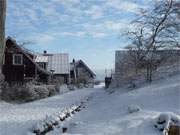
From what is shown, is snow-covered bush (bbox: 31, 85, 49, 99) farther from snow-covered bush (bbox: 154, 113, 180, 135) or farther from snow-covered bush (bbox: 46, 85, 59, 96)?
snow-covered bush (bbox: 154, 113, 180, 135)

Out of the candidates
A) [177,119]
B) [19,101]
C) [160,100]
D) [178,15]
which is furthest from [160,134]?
[19,101]

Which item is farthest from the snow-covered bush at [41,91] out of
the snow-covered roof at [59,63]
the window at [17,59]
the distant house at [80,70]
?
the distant house at [80,70]

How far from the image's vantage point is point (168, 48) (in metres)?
32.5

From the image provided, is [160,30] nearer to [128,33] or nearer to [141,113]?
[128,33]

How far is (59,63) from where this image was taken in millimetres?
76250

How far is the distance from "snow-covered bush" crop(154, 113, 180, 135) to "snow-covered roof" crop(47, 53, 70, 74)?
2475 inches

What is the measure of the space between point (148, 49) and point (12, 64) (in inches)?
871

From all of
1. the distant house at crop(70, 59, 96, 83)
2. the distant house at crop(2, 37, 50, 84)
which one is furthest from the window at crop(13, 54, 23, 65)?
the distant house at crop(70, 59, 96, 83)

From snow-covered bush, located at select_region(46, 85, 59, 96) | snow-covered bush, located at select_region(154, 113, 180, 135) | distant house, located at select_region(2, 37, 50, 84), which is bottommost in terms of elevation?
snow-covered bush, located at select_region(46, 85, 59, 96)

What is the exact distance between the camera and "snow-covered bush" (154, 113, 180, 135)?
1144cm

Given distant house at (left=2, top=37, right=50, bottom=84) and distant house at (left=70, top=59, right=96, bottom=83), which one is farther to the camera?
distant house at (left=70, top=59, right=96, bottom=83)

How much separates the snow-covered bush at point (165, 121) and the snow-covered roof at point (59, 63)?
62.9 meters

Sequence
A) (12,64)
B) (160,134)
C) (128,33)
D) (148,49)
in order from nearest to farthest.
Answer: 1. (160,134)
2. (148,49)
3. (128,33)
4. (12,64)

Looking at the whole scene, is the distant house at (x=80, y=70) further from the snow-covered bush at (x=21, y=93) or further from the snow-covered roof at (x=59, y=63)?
the snow-covered bush at (x=21, y=93)
